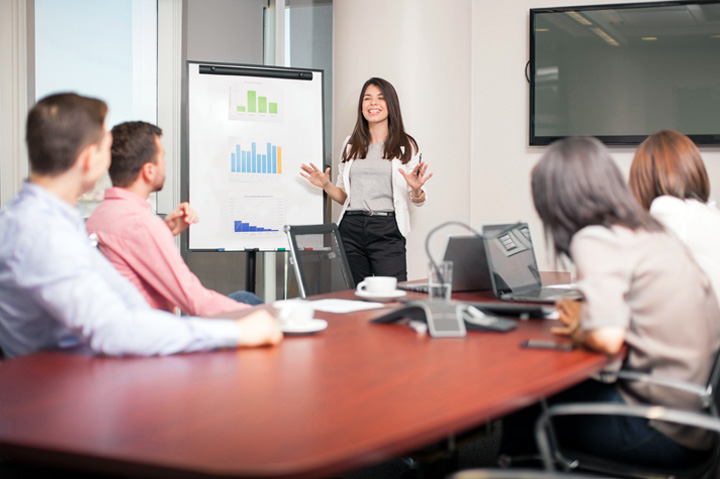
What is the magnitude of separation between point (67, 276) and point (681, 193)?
1.98 m

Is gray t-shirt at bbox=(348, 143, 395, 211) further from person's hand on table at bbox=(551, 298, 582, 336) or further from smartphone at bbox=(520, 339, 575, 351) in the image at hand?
smartphone at bbox=(520, 339, 575, 351)

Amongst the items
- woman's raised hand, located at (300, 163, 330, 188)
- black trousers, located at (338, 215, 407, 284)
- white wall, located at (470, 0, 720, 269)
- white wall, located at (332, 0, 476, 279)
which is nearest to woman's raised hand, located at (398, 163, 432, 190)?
black trousers, located at (338, 215, 407, 284)

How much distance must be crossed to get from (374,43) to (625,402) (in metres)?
3.53

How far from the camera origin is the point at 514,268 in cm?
253

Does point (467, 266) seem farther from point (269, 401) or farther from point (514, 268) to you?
point (269, 401)

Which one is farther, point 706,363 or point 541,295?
point 541,295

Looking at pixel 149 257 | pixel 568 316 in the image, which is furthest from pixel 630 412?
pixel 149 257

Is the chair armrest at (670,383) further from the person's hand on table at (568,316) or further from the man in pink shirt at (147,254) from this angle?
the man in pink shirt at (147,254)

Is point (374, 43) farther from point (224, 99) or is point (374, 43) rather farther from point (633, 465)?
point (633, 465)

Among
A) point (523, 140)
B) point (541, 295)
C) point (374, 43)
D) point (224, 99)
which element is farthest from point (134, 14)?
point (541, 295)

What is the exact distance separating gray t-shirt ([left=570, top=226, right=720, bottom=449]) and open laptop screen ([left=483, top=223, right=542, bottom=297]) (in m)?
0.75

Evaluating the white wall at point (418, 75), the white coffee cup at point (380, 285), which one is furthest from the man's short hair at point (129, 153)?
the white wall at point (418, 75)

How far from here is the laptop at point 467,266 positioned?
2.46m

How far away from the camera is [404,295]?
8.00ft
